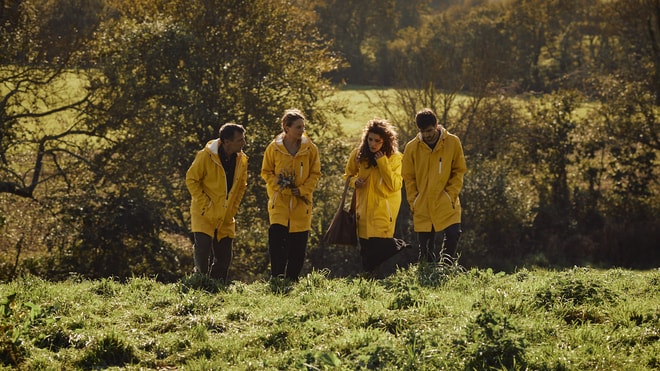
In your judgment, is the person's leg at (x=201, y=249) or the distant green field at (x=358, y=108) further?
the distant green field at (x=358, y=108)

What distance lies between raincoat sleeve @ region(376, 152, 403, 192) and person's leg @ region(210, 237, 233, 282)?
1.98 meters

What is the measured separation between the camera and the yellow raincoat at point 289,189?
8.93 m

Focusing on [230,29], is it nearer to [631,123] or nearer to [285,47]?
[285,47]

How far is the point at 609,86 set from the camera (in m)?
24.0

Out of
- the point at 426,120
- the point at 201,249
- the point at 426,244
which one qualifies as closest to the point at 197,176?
the point at 201,249

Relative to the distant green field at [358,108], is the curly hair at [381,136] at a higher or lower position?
lower

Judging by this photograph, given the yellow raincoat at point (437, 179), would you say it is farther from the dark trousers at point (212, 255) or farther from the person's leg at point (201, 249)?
the person's leg at point (201, 249)

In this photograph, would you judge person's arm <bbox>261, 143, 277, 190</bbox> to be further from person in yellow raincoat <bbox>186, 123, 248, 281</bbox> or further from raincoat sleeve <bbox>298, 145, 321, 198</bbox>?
raincoat sleeve <bbox>298, 145, 321, 198</bbox>

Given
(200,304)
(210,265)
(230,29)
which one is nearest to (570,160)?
(230,29)

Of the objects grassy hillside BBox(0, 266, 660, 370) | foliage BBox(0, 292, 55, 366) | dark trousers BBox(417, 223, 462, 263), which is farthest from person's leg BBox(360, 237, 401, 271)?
foliage BBox(0, 292, 55, 366)

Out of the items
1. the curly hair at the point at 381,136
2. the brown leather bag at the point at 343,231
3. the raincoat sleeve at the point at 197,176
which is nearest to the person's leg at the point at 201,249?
the raincoat sleeve at the point at 197,176

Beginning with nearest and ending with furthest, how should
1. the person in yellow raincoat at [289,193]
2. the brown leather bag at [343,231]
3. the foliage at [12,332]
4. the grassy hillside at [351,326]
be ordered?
1. the grassy hillside at [351,326]
2. the foliage at [12,332]
3. the brown leather bag at [343,231]
4. the person in yellow raincoat at [289,193]

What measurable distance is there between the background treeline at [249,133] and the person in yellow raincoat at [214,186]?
27.3 ft

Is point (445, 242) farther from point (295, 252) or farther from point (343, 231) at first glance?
point (295, 252)
